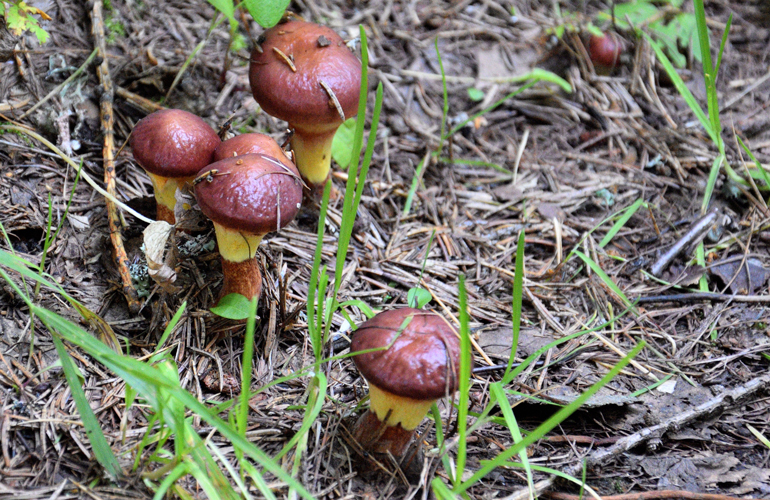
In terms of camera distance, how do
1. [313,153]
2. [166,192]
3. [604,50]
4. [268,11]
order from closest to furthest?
[166,192] < [268,11] < [313,153] < [604,50]

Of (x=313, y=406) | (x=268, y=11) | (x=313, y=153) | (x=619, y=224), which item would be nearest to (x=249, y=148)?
(x=313, y=153)

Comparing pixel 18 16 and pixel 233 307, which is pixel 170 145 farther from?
pixel 18 16

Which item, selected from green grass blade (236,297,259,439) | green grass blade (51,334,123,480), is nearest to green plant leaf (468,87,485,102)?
green grass blade (236,297,259,439)

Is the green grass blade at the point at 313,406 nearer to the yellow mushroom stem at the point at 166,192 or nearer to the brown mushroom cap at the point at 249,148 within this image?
the brown mushroom cap at the point at 249,148

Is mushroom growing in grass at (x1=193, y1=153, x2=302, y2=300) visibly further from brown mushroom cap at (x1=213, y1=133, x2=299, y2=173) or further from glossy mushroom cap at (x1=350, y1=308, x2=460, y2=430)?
glossy mushroom cap at (x1=350, y1=308, x2=460, y2=430)

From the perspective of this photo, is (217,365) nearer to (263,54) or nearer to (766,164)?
(263,54)

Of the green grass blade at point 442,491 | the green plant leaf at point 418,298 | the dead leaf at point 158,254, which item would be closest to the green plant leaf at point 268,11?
the dead leaf at point 158,254

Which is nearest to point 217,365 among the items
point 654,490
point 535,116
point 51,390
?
point 51,390
